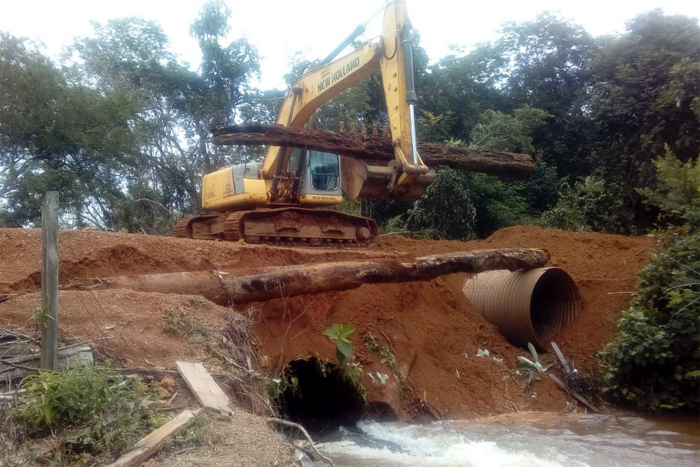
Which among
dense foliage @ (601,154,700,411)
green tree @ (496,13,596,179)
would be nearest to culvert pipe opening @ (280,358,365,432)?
dense foliage @ (601,154,700,411)

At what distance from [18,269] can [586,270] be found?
402 inches

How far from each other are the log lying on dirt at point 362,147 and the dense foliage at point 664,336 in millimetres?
2530

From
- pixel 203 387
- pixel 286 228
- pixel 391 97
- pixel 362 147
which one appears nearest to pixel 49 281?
pixel 203 387

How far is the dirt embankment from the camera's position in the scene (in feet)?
21.1

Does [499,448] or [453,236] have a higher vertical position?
[453,236]

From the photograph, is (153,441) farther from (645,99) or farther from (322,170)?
(645,99)

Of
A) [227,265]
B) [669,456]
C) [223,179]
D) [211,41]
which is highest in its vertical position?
[211,41]

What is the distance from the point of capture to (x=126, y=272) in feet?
30.6

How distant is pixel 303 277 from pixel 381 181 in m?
2.28

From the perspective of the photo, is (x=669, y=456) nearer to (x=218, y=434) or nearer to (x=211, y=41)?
(x=218, y=434)

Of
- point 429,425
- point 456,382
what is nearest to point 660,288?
point 456,382

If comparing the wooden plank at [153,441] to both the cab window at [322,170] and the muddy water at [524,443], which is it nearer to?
the muddy water at [524,443]

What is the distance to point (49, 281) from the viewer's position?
15.9 feet

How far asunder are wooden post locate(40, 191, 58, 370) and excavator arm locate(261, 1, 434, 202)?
5.69 metres
